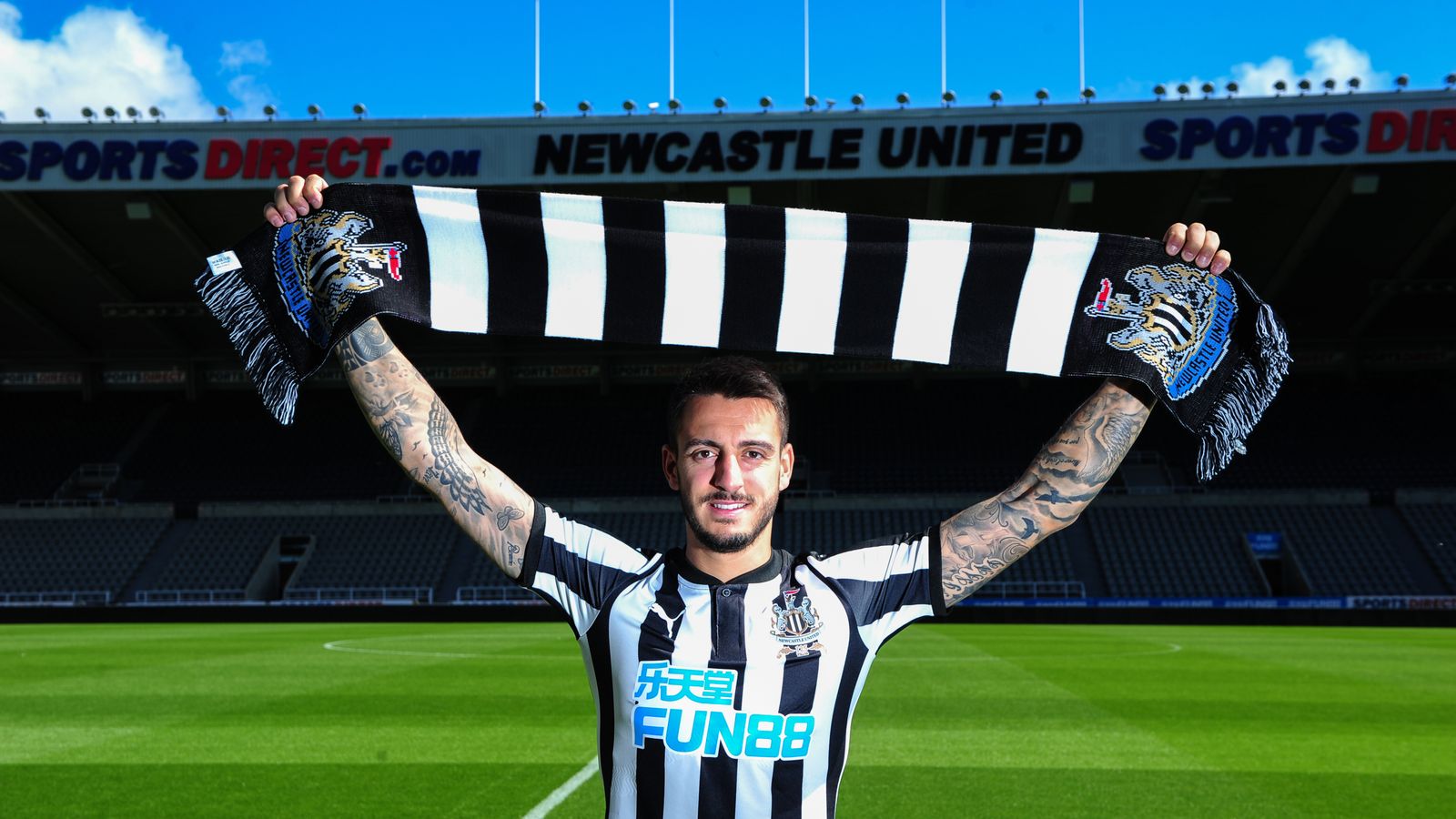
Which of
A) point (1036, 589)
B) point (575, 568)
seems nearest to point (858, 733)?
point (575, 568)

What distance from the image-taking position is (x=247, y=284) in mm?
3256

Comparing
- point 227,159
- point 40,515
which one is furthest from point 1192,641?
point 40,515

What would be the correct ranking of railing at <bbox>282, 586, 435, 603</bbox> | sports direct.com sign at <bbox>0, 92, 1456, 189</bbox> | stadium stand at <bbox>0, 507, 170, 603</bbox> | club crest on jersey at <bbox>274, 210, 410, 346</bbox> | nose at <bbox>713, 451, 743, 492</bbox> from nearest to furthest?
nose at <bbox>713, 451, 743, 492</bbox> < club crest on jersey at <bbox>274, 210, 410, 346</bbox> < sports direct.com sign at <bbox>0, 92, 1456, 189</bbox> < railing at <bbox>282, 586, 435, 603</bbox> < stadium stand at <bbox>0, 507, 170, 603</bbox>

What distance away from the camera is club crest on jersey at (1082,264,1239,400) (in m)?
3.17

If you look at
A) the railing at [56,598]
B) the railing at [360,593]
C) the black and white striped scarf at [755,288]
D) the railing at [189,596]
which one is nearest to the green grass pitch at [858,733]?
the black and white striped scarf at [755,288]

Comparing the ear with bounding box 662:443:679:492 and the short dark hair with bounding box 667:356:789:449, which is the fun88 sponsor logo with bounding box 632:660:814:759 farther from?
the short dark hair with bounding box 667:356:789:449

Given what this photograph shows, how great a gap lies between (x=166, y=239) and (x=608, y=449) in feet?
42.8

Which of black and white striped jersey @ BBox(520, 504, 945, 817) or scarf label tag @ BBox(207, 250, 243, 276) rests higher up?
scarf label tag @ BBox(207, 250, 243, 276)

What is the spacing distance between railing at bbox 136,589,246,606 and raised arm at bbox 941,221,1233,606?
30.4m

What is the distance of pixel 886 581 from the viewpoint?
2.94 metres

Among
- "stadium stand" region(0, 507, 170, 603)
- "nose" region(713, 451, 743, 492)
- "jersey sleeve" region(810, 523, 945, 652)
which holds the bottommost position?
"jersey sleeve" region(810, 523, 945, 652)

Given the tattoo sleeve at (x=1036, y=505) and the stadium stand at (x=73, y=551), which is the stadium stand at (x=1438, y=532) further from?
the stadium stand at (x=73, y=551)

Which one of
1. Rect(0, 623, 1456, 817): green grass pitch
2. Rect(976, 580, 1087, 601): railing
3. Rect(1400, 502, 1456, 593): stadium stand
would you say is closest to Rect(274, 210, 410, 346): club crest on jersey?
Rect(0, 623, 1456, 817): green grass pitch

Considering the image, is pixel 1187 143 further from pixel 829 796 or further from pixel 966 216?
pixel 829 796
